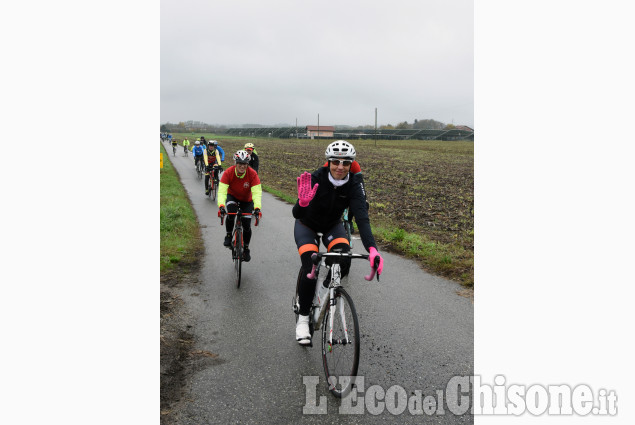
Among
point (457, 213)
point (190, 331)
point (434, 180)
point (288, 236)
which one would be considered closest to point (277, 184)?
point (434, 180)

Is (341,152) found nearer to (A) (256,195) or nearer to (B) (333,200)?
(B) (333,200)

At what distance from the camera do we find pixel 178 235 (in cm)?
941

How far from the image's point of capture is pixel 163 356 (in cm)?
408

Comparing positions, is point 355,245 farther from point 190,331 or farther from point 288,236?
point 190,331

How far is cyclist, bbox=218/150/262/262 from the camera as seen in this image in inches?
268

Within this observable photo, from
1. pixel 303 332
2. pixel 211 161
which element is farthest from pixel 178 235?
pixel 211 161

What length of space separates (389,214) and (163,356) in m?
9.71

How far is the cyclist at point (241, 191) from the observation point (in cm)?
680

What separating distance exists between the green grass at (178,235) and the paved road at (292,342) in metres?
0.59

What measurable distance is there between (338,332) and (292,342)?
3.17 feet

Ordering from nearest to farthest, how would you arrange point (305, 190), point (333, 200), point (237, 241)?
1. point (305, 190)
2. point (333, 200)
3. point (237, 241)

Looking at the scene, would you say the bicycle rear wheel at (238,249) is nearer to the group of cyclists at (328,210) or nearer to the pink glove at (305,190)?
the group of cyclists at (328,210)

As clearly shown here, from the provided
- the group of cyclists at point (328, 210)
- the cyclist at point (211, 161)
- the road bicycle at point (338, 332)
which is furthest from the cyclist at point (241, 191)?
the cyclist at point (211, 161)

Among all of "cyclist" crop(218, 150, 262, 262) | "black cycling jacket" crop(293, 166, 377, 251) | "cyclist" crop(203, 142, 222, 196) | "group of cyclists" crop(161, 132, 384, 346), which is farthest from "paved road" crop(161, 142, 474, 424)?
"cyclist" crop(203, 142, 222, 196)
